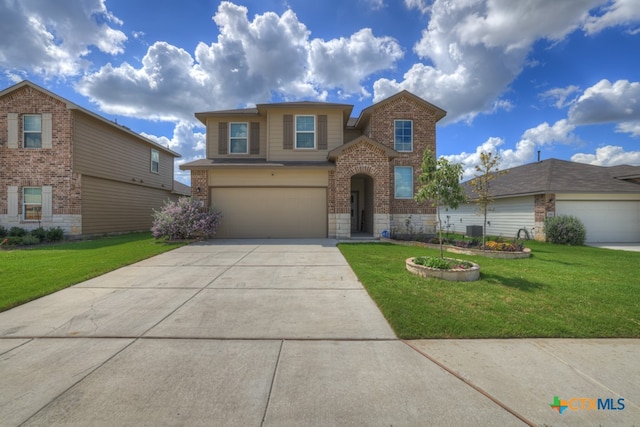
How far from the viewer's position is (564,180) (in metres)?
14.4

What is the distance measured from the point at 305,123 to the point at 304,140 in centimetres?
89

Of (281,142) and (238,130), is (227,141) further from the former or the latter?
(281,142)

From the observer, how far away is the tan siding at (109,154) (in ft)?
44.5

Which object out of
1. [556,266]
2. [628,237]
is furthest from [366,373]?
[628,237]

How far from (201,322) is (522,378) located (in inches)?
157

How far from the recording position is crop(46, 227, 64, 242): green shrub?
40.6ft

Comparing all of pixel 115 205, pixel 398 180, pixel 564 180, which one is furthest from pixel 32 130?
pixel 564 180

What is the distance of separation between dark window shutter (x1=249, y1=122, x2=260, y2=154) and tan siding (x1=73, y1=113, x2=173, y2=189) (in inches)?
312

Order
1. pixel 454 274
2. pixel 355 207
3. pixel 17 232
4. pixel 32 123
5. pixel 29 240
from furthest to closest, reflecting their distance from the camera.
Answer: pixel 355 207 < pixel 32 123 < pixel 17 232 < pixel 29 240 < pixel 454 274

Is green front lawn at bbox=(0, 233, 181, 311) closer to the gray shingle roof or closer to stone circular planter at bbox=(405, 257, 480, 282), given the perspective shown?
stone circular planter at bbox=(405, 257, 480, 282)

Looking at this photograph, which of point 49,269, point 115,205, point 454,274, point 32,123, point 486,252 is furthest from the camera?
point 115,205

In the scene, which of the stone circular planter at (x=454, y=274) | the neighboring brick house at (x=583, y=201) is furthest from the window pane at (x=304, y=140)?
the stone circular planter at (x=454, y=274)

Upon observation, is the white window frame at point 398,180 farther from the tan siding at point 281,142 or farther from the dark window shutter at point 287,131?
the dark window shutter at point 287,131

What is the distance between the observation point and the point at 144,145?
18.6m
